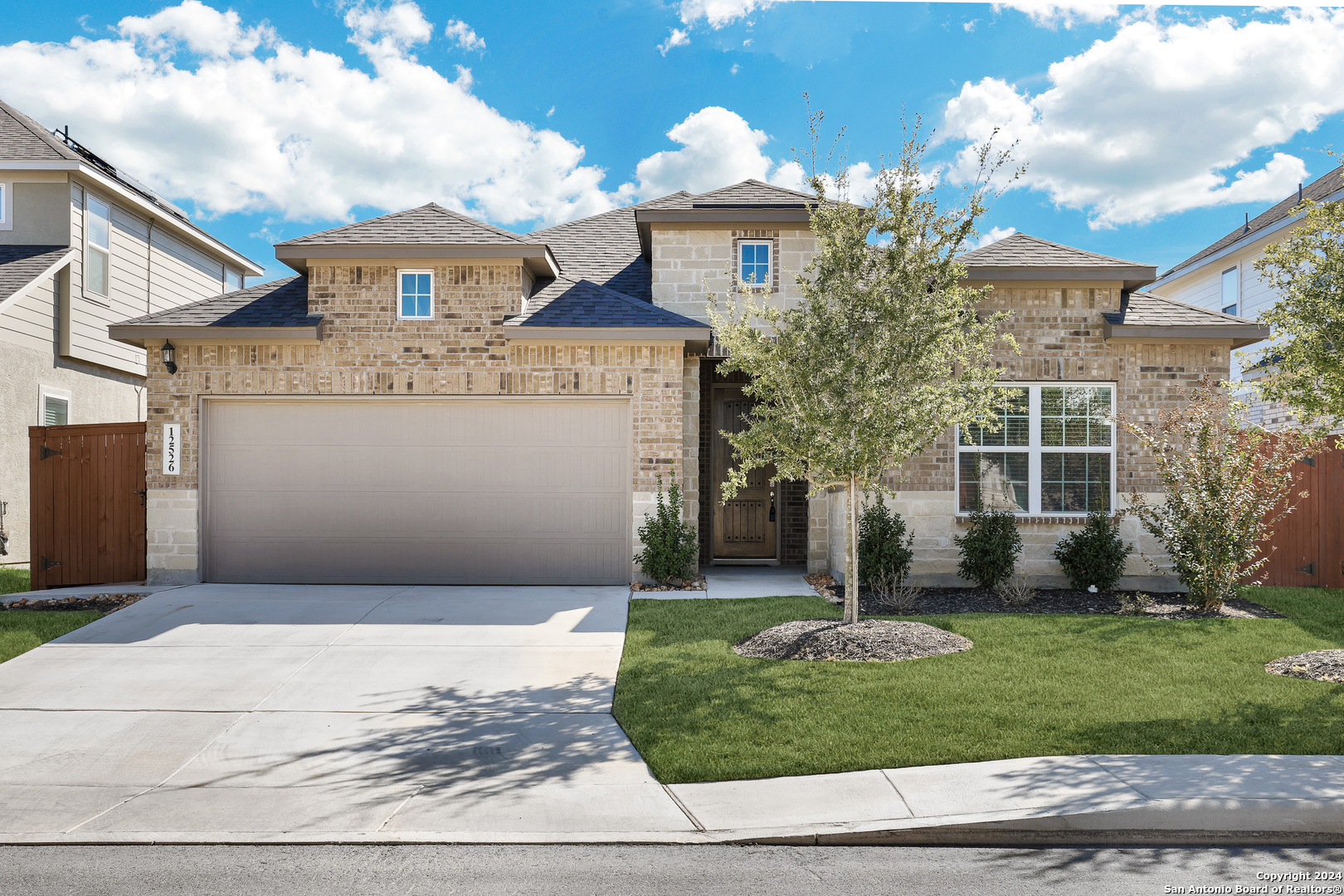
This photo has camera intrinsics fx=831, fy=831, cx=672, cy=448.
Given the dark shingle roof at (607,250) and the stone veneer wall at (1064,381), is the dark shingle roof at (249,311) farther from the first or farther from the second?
the stone veneer wall at (1064,381)

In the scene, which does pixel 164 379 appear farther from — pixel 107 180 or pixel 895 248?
pixel 895 248

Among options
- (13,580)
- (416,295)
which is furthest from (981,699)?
(13,580)

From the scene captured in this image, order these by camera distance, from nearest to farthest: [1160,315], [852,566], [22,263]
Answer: [852,566] < [1160,315] < [22,263]

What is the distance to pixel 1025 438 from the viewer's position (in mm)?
11086

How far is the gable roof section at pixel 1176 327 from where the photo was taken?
35.6 ft

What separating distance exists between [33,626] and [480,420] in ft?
17.5

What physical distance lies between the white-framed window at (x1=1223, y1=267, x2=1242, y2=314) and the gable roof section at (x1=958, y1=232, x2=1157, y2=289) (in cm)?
1073

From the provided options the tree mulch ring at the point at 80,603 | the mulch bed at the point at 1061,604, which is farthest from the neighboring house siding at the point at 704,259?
the tree mulch ring at the point at 80,603

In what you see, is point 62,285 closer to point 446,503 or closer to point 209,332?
point 209,332

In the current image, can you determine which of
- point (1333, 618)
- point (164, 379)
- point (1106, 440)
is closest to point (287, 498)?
point (164, 379)

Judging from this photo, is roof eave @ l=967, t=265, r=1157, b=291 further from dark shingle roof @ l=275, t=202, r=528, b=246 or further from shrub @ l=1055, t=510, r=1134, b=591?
dark shingle roof @ l=275, t=202, r=528, b=246

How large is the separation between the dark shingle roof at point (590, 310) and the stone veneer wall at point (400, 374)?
313mm

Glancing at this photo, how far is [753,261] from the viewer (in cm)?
1274

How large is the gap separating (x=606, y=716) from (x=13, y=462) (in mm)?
12874
